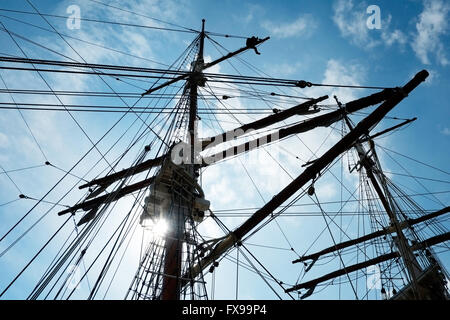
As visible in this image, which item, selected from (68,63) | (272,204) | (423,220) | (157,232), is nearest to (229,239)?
(272,204)

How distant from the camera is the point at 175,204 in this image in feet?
27.5

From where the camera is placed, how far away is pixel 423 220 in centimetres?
1550

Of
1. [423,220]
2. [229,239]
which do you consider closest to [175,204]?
[229,239]

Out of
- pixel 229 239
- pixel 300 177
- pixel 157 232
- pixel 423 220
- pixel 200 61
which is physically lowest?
pixel 157 232

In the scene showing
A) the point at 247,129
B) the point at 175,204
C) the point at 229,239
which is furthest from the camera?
the point at 247,129
